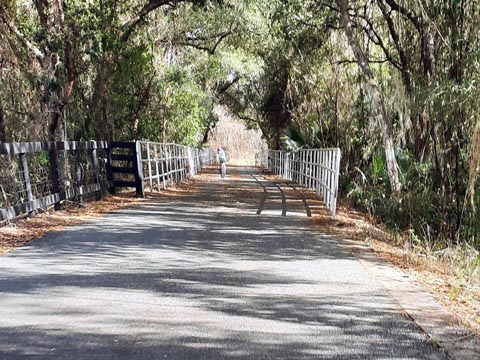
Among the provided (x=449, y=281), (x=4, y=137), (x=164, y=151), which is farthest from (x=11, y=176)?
(x=164, y=151)

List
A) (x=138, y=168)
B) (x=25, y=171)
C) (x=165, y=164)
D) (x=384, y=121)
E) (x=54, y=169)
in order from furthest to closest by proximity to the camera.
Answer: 1. (x=165, y=164)
2. (x=138, y=168)
3. (x=384, y=121)
4. (x=54, y=169)
5. (x=25, y=171)

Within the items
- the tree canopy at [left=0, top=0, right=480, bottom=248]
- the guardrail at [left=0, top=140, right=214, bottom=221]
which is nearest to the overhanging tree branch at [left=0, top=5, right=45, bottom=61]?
the tree canopy at [left=0, top=0, right=480, bottom=248]

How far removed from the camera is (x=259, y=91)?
36781 millimetres

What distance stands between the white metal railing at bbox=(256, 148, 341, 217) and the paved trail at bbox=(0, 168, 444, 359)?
10.2ft

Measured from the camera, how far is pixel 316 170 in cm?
1703

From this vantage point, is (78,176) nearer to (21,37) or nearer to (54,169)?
(54,169)

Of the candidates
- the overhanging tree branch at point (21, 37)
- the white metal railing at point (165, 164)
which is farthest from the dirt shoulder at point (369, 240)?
the white metal railing at point (165, 164)

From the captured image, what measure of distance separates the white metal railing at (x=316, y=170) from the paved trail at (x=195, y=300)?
3.10 m

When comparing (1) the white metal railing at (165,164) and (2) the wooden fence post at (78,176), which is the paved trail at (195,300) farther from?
(1) the white metal railing at (165,164)

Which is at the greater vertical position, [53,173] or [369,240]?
[53,173]

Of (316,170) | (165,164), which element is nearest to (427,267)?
(316,170)

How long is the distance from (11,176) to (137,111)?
10915mm

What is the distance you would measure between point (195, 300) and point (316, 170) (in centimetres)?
1213

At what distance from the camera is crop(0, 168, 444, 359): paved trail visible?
412 centimetres
